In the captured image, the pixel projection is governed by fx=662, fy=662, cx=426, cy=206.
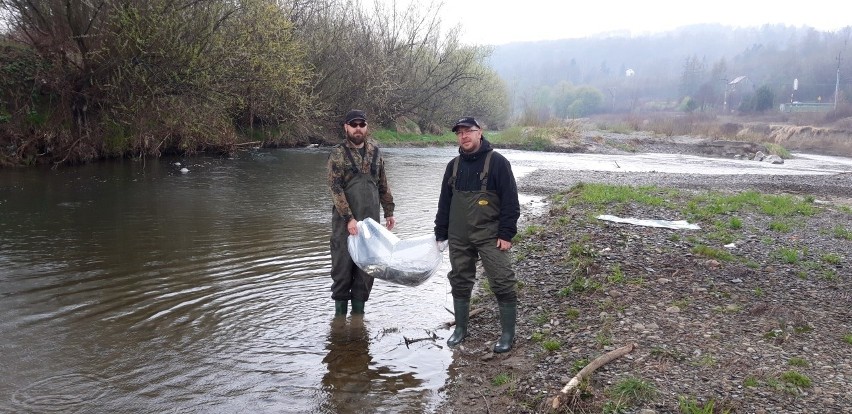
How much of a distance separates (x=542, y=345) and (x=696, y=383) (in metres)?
1.46

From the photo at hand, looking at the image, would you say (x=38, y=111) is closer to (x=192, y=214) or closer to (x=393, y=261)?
(x=192, y=214)

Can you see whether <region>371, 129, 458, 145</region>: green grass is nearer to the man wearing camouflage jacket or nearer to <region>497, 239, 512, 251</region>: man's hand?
the man wearing camouflage jacket

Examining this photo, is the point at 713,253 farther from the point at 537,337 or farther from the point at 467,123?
the point at 467,123

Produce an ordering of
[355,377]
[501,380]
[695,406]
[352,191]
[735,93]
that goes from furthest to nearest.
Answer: [735,93] → [352,191] → [355,377] → [501,380] → [695,406]

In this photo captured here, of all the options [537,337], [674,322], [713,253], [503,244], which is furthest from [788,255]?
[503,244]

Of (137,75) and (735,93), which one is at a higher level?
(735,93)

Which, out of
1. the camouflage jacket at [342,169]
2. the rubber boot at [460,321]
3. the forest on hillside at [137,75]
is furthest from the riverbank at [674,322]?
the forest on hillside at [137,75]

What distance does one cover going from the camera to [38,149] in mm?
21031

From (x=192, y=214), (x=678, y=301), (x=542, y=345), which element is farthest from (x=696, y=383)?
(x=192, y=214)

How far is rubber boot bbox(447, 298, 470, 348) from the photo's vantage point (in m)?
6.19

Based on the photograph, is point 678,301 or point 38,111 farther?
point 38,111

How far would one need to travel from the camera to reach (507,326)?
5.90 metres

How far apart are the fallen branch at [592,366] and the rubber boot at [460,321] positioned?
1534 mm

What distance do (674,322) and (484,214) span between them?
195 centimetres
